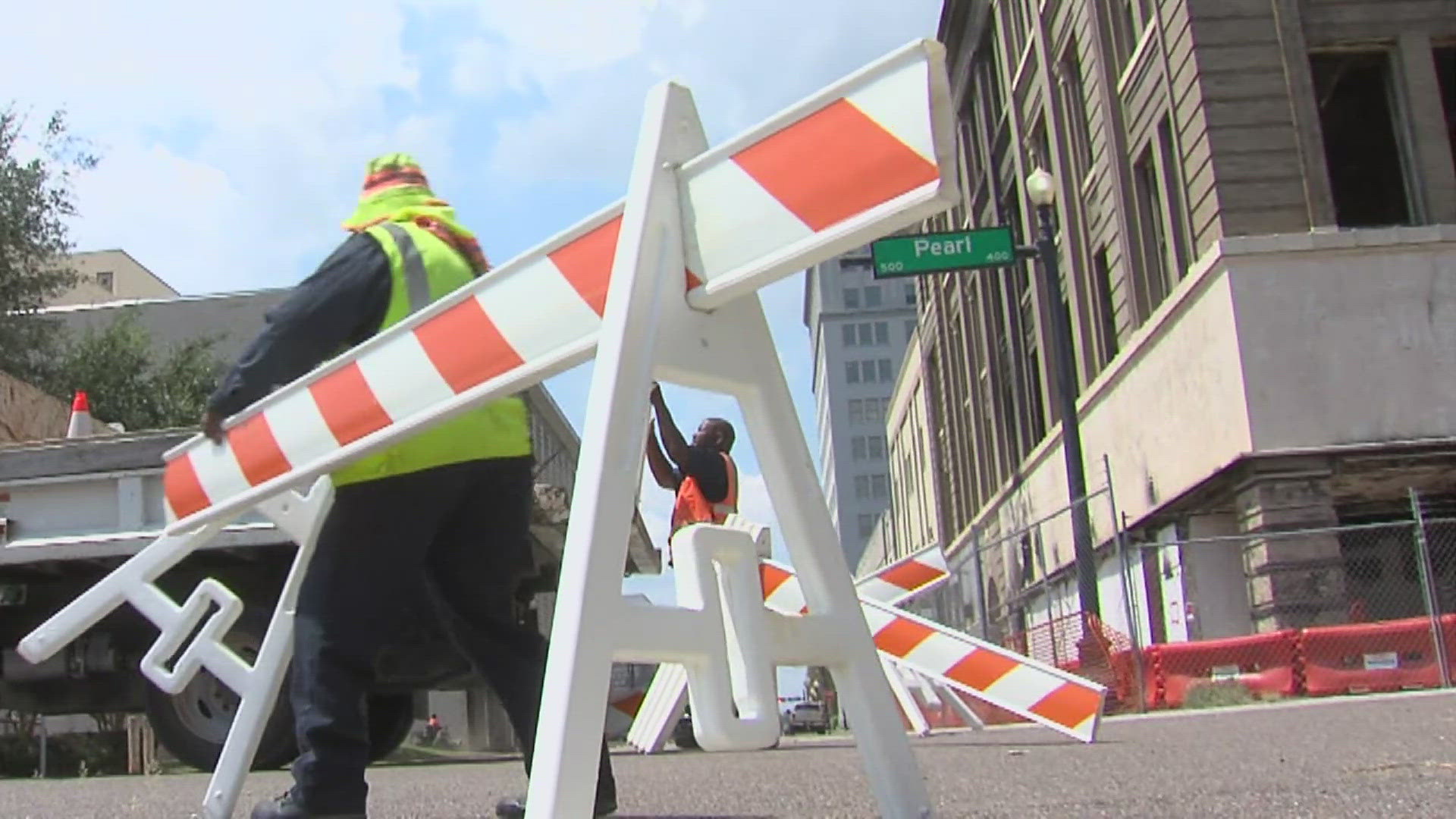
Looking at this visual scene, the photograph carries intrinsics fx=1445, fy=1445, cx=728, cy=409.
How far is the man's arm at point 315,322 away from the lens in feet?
11.3

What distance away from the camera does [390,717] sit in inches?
345

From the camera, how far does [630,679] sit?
12.7m

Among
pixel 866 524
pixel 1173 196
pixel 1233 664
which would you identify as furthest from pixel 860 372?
pixel 1233 664

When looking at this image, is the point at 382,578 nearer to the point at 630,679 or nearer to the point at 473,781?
the point at 473,781

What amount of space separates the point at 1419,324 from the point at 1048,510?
38.3 ft

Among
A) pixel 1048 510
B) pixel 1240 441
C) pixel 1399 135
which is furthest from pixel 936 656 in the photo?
pixel 1048 510

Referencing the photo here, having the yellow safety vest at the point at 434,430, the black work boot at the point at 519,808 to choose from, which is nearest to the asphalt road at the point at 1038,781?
the black work boot at the point at 519,808

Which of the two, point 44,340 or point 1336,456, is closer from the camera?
point 1336,456

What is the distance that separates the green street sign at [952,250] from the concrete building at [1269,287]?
57.3 inches

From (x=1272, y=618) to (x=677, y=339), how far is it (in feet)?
47.7

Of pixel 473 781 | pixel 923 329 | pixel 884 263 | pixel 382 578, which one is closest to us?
pixel 382 578

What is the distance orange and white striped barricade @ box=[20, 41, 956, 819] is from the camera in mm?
2352

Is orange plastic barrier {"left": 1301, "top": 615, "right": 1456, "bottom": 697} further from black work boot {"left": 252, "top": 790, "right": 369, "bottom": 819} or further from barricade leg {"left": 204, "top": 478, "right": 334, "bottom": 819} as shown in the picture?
black work boot {"left": 252, "top": 790, "right": 369, "bottom": 819}

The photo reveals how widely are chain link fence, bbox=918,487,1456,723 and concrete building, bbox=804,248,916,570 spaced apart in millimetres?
114908
